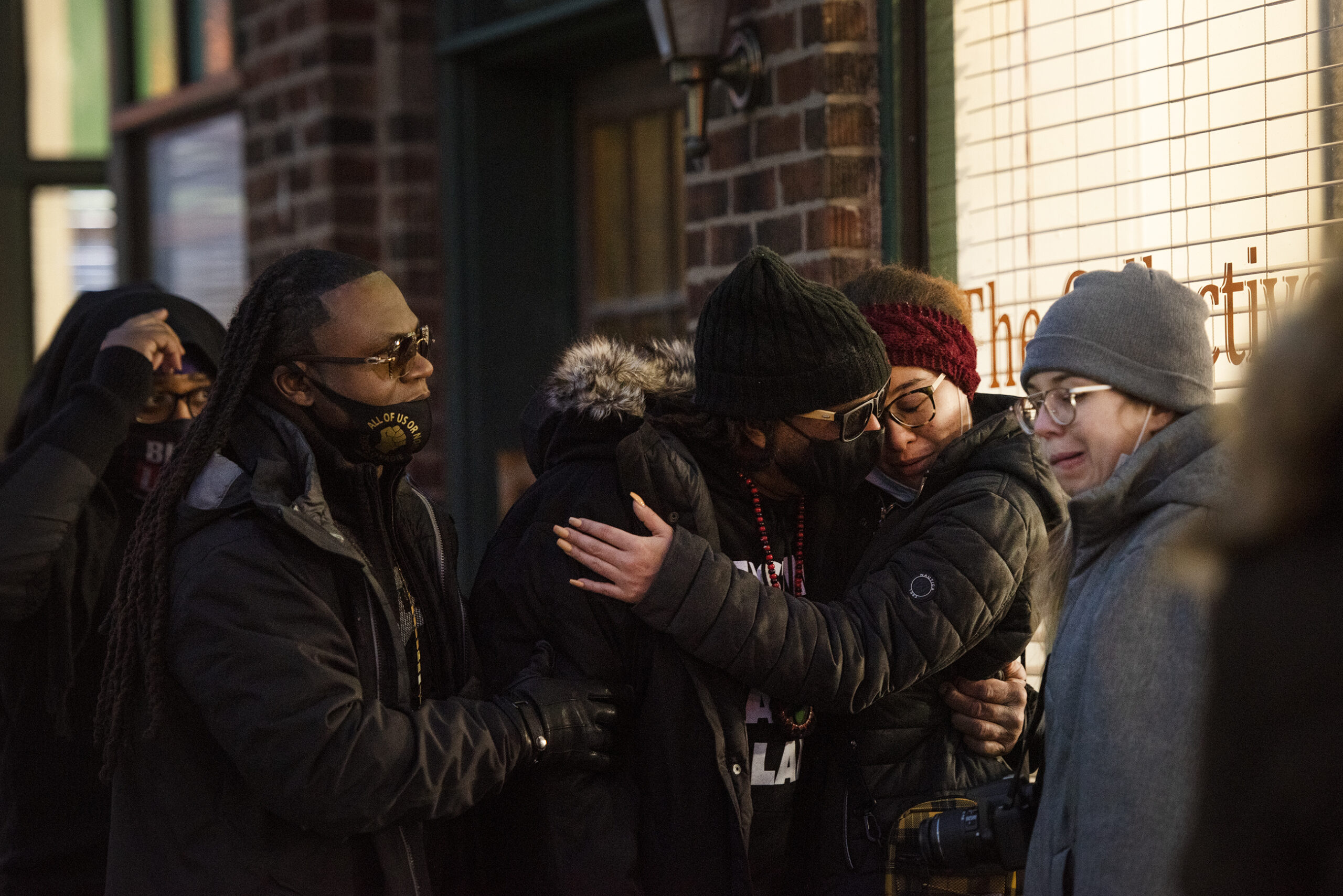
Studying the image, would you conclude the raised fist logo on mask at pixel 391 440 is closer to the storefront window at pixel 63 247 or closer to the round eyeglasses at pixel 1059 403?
the round eyeglasses at pixel 1059 403

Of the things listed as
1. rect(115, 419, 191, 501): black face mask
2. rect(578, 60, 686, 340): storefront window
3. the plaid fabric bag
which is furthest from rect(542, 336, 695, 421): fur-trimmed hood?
rect(578, 60, 686, 340): storefront window

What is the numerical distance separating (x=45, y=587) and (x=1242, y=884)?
267 cm

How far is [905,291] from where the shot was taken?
2.77 metres

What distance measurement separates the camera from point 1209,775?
1285mm

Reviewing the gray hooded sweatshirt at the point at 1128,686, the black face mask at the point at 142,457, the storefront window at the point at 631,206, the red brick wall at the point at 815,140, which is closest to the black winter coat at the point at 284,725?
the gray hooded sweatshirt at the point at 1128,686

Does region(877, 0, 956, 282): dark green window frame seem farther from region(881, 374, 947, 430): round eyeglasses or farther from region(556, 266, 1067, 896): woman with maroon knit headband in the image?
region(881, 374, 947, 430): round eyeglasses

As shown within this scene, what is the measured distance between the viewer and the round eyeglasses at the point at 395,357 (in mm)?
2387

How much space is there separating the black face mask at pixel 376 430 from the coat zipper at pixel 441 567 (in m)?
0.23

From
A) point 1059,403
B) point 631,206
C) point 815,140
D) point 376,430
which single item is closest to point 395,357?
point 376,430

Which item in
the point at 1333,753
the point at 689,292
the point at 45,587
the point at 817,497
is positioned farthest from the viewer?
the point at 689,292

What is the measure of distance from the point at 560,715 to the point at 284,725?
0.46 m

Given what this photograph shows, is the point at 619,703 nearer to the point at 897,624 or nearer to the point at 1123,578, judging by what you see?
the point at 897,624

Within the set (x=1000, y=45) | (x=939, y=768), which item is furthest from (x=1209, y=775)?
(x=1000, y=45)

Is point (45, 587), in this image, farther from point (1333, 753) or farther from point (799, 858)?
point (1333, 753)
